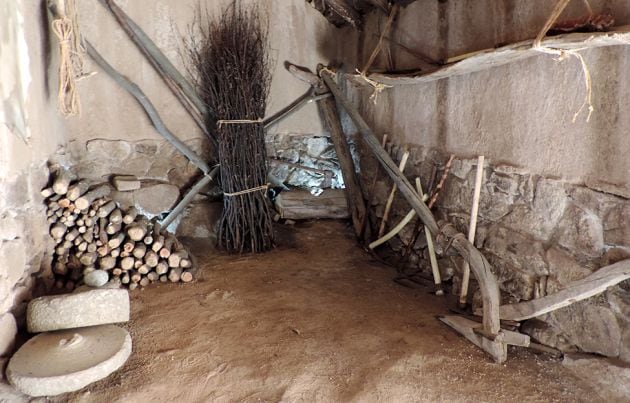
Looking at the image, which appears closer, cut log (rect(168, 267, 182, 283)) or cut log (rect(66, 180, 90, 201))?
cut log (rect(66, 180, 90, 201))

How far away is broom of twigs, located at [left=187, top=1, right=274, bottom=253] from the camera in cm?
305

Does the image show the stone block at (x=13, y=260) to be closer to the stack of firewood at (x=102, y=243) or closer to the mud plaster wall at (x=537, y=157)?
the stack of firewood at (x=102, y=243)

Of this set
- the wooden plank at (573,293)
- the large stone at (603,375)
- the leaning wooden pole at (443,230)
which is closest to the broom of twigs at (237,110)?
the leaning wooden pole at (443,230)

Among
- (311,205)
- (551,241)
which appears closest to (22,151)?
(311,205)

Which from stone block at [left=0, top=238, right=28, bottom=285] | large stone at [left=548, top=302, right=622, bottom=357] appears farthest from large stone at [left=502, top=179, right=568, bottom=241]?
stone block at [left=0, top=238, right=28, bottom=285]

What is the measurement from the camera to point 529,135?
199cm

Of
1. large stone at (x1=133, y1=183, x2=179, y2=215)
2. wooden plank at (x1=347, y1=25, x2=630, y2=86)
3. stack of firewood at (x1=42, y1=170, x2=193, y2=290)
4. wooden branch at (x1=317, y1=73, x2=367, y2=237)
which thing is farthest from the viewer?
wooden branch at (x1=317, y1=73, x2=367, y2=237)

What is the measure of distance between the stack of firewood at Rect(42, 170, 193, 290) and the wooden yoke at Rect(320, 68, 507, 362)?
59.0 inches

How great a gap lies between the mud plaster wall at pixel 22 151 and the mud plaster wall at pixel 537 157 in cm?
225

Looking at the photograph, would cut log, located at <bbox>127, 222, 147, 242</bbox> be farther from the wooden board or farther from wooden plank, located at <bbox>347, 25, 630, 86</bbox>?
wooden plank, located at <bbox>347, 25, 630, 86</bbox>

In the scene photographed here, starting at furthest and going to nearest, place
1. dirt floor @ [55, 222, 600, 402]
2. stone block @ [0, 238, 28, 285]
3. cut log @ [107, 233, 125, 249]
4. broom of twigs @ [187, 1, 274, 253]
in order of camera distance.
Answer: broom of twigs @ [187, 1, 274, 253]
cut log @ [107, 233, 125, 249]
stone block @ [0, 238, 28, 285]
dirt floor @ [55, 222, 600, 402]

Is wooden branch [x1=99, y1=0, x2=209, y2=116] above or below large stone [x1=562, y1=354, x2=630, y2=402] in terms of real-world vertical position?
above

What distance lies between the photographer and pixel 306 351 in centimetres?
191

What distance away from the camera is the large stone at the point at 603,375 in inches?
61.7
